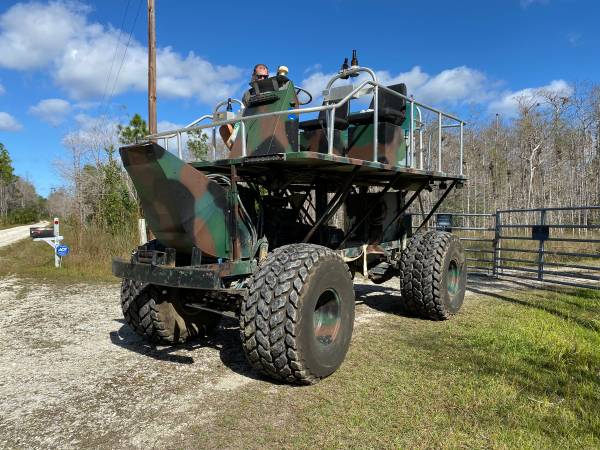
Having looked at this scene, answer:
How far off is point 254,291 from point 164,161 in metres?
1.26

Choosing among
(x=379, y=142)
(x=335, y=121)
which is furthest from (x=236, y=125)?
(x=379, y=142)

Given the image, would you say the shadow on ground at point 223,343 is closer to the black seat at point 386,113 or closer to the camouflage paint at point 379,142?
the camouflage paint at point 379,142

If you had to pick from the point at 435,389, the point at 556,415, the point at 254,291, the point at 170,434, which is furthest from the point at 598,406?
the point at 170,434

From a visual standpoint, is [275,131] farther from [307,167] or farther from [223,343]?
[223,343]

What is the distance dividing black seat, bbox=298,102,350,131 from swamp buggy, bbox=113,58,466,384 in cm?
2

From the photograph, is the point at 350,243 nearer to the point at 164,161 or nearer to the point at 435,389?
the point at 435,389

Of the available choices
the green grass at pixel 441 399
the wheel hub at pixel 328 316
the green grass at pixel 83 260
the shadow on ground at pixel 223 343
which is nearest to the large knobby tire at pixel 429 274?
the shadow on ground at pixel 223 343

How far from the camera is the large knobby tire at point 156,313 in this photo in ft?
15.3

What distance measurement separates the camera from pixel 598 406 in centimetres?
345

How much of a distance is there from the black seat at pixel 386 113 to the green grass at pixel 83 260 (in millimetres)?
7399

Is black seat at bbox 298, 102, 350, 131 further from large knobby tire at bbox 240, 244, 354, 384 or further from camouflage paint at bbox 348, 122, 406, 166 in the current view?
large knobby tire at bbox 240, 244, 354, 384

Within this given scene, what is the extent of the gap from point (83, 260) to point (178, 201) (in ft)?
31.5

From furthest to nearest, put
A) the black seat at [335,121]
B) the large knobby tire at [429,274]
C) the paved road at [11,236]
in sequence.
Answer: the paved road at [11,236] → the large knobby tire at [429,274] → the black seat at [335,121]

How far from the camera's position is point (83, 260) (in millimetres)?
12172
